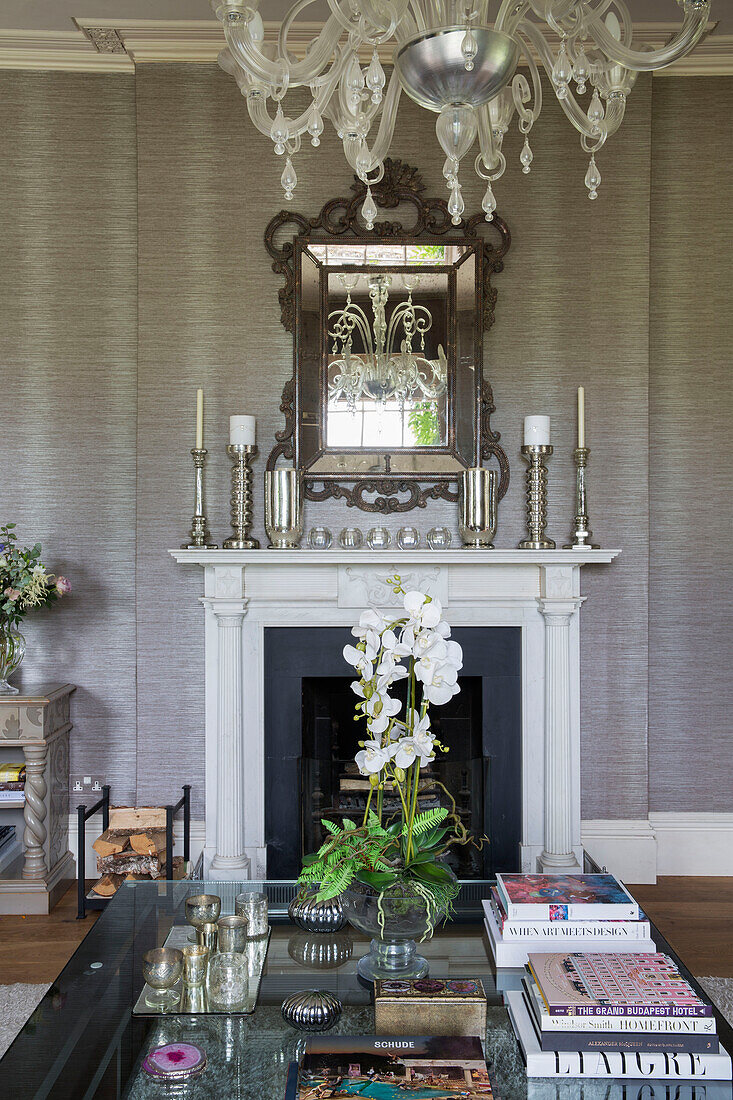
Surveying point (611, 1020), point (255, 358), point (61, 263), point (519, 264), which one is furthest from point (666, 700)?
point (61, 263)

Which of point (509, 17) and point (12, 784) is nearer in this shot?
point (509, 17)

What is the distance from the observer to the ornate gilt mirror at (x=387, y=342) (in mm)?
3336

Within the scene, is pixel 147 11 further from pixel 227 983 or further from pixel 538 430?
pixel 227 983

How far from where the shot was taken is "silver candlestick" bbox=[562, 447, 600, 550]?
3.29 metres

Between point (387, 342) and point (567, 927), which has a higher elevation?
point (387, 342)

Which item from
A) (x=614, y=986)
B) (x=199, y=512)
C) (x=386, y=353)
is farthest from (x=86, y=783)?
(x=614, y=986)

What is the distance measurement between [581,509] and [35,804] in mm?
2271

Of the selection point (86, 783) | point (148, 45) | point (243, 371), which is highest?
point (148, 45)

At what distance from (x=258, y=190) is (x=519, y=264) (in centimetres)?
104

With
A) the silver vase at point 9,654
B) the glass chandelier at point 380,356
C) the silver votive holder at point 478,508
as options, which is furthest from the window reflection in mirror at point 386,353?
the silver vase at point 9,654

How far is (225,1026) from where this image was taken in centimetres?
154

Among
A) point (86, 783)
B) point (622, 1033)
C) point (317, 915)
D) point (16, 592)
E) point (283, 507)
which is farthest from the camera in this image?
point (86, 783)

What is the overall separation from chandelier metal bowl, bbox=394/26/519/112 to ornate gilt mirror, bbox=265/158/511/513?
184 cm

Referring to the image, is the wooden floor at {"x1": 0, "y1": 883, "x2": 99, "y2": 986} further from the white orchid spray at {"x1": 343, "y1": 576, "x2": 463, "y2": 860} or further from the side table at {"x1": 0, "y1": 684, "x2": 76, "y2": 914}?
the white orchid spray at {"x1": 343, "y1": 576, "x2": 463, "y2": 860}
